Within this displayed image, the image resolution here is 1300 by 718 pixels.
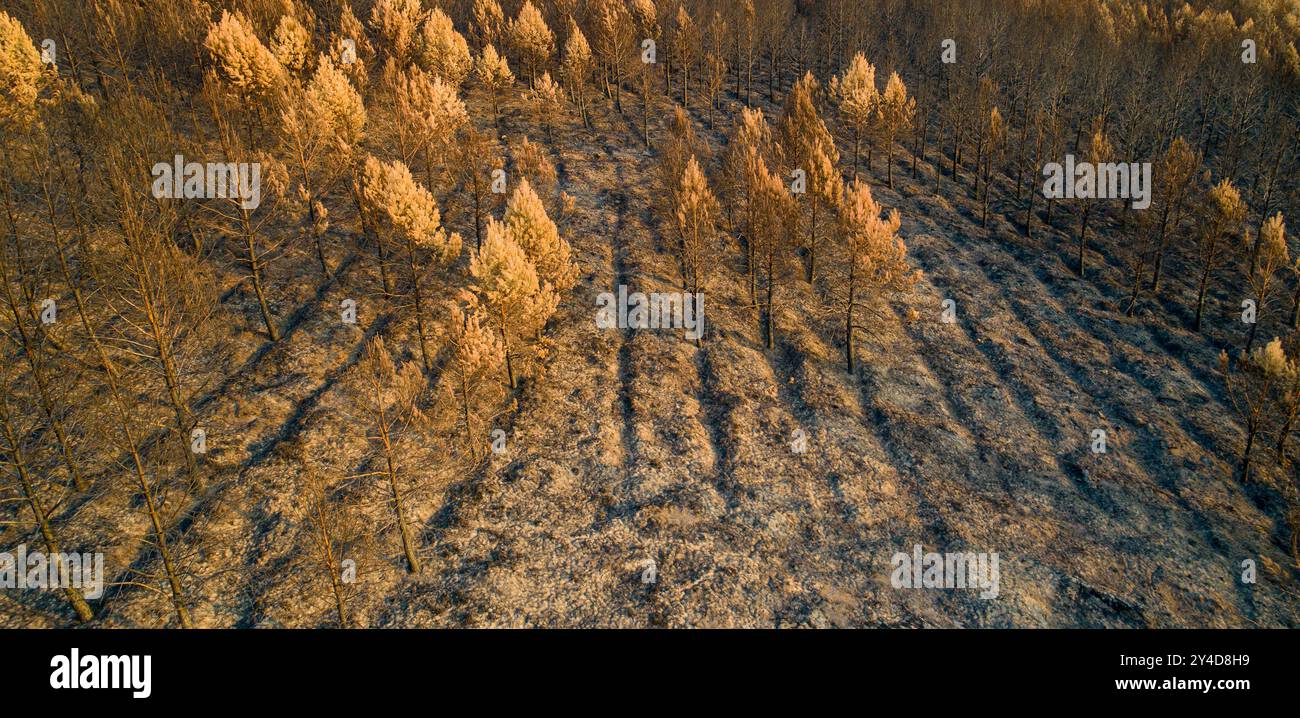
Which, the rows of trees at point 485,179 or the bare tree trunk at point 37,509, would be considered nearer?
the bare tree trunk at point 37,509

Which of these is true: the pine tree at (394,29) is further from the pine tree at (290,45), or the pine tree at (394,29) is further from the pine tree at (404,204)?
the pine tree at (404,204)

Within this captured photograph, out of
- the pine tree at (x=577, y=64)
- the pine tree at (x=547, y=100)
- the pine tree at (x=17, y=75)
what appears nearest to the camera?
the pine tree at (x=17, y=75)

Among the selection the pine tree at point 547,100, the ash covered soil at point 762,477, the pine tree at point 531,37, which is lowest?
the ash covered soil at point 762,477

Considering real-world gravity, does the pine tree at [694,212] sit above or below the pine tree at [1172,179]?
below

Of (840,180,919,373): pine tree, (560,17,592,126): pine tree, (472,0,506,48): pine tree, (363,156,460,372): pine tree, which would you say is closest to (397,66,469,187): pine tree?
(363,156,460,372): pine tree

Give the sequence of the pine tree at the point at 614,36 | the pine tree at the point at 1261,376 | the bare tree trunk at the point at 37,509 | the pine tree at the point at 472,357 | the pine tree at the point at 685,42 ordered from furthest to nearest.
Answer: the pine tree at the point at 685,42
the pine tree at the point at 614,36
the pine tree at the point at 1261,376
the pine tree at the point at 472,357
the bare tree trunk at the point at 37,509

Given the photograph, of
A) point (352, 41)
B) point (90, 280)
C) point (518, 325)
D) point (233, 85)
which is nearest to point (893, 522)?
point (518, 325)

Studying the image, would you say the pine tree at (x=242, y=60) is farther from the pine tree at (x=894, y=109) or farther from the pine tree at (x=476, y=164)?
the pine tree at (x=894, y=109)

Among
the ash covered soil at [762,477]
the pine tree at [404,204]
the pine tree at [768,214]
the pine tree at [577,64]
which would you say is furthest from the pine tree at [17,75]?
the pine tree at [577,64]

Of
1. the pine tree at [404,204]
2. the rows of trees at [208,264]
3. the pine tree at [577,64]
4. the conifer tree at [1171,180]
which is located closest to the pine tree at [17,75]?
the rows of trees at [208,264]

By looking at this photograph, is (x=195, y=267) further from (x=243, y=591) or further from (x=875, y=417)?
(x=875, y=417)
